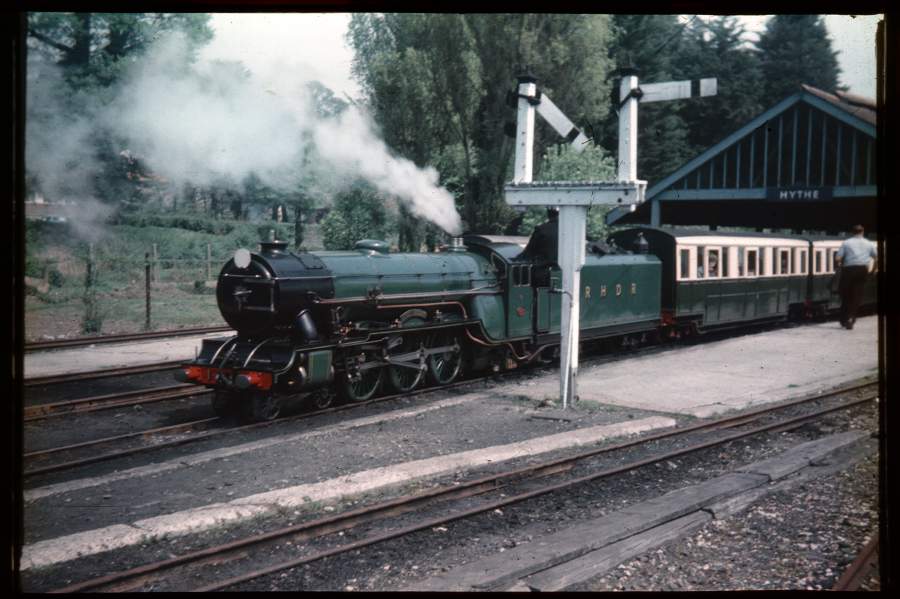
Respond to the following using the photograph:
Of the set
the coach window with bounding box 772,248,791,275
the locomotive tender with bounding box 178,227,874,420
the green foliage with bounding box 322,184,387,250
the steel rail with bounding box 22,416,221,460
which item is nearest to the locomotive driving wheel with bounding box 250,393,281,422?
the locomotive tender with bounding box 178,227,874,420

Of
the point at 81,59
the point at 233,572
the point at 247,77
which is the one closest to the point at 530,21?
the point at 247,77

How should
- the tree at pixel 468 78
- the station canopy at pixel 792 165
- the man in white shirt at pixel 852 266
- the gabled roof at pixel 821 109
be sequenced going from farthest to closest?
the tree at pixel 468 78 → the station canopy at pixel 792 165 → the gabled roof at pixel 821 109 → the man in white shirt at pixel 852 266

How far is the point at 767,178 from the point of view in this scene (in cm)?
2242

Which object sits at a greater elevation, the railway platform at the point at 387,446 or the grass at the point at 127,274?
the grass at the point at 127,274

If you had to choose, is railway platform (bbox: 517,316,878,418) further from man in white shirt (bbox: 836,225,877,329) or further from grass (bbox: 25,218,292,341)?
grass (bbox: 25,218,292,341)

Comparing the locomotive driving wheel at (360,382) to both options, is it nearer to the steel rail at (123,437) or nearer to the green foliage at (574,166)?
Answer: the steel rail at (123,437)

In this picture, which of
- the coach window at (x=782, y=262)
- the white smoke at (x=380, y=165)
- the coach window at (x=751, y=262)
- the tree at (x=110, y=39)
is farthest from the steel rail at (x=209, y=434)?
the coach window at (x=782, y=262)

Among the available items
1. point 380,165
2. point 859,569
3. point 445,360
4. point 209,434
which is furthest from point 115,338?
point 859,569

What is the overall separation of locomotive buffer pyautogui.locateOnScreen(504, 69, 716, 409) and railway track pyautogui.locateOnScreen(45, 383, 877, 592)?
2272 mm

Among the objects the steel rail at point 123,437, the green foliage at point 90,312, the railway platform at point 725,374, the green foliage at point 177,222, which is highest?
the green foliage at point 177,222

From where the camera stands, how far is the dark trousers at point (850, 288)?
17352 mm

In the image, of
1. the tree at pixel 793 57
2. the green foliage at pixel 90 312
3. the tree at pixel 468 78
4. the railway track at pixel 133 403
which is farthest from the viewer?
the tree at pixel 793 57

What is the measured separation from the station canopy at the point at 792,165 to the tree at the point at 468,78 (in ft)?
13.9

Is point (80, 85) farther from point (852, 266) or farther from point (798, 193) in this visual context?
point (798, 193)
